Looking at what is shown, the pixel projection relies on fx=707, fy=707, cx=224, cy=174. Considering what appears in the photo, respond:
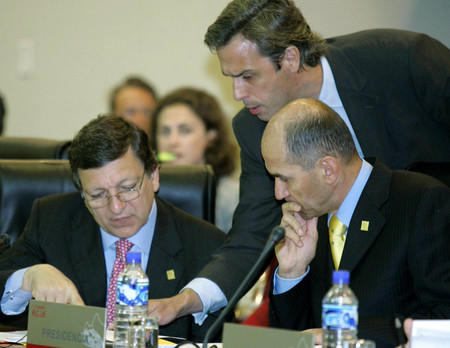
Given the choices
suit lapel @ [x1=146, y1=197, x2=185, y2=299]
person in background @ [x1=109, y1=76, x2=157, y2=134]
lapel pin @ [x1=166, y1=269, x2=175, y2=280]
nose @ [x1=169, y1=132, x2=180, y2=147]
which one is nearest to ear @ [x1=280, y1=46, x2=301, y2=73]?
suit lapel @ [x1=146, y1=197, x2=185, y2=299]

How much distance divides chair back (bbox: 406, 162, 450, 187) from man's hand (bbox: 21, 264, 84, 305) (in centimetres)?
132

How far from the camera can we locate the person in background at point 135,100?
518 cm

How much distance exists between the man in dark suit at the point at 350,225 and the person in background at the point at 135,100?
2.85 m

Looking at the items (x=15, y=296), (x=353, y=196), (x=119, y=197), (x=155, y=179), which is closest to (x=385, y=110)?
(x=353, y=196)

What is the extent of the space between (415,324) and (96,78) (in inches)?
160

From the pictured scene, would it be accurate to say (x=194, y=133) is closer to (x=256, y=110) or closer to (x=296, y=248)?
(x=256, y=110)

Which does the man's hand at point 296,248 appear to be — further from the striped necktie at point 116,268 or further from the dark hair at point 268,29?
the striped necktie at point 116,268

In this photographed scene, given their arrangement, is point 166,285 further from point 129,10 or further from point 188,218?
point 129,10

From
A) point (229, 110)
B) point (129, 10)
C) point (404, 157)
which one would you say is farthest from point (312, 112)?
point (129, 10)

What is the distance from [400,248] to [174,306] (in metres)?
0.78

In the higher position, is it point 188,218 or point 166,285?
point 188,218

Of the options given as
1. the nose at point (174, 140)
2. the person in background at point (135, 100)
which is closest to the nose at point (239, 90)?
the nose at point (174, 140)

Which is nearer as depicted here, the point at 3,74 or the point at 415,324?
the point at 415,324

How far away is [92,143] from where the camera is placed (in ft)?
9.37
